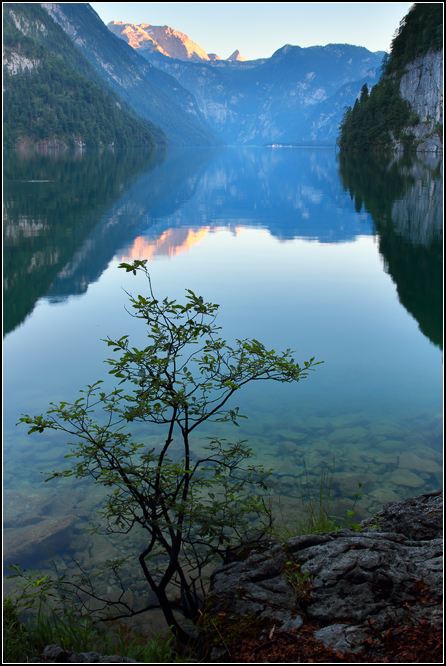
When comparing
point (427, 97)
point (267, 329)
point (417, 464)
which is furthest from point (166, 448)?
point (427, 97)

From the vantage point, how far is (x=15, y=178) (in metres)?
45.9

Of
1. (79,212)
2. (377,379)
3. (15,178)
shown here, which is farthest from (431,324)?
(15,178)

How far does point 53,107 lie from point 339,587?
19333cm

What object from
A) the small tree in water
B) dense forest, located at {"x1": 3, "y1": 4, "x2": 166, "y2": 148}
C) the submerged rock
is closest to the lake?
the small tree in water

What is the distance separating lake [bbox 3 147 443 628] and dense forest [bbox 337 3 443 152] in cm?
8810

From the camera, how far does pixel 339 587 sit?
347cm

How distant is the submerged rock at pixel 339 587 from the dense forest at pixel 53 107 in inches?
6197

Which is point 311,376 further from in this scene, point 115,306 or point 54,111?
point 54,111

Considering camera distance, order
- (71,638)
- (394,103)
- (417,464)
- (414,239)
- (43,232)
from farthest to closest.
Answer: (394,103) < (43,232) < (414,239) < (417,464) < (71,638)

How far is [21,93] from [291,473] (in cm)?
19379

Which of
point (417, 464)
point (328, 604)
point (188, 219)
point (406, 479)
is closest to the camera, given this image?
point (328, 604)

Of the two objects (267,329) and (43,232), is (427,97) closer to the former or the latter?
(43,232)

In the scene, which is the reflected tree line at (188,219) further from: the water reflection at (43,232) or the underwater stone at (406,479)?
the underwater stone at (406,479)

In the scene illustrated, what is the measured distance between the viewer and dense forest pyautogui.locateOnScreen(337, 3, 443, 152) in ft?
342
